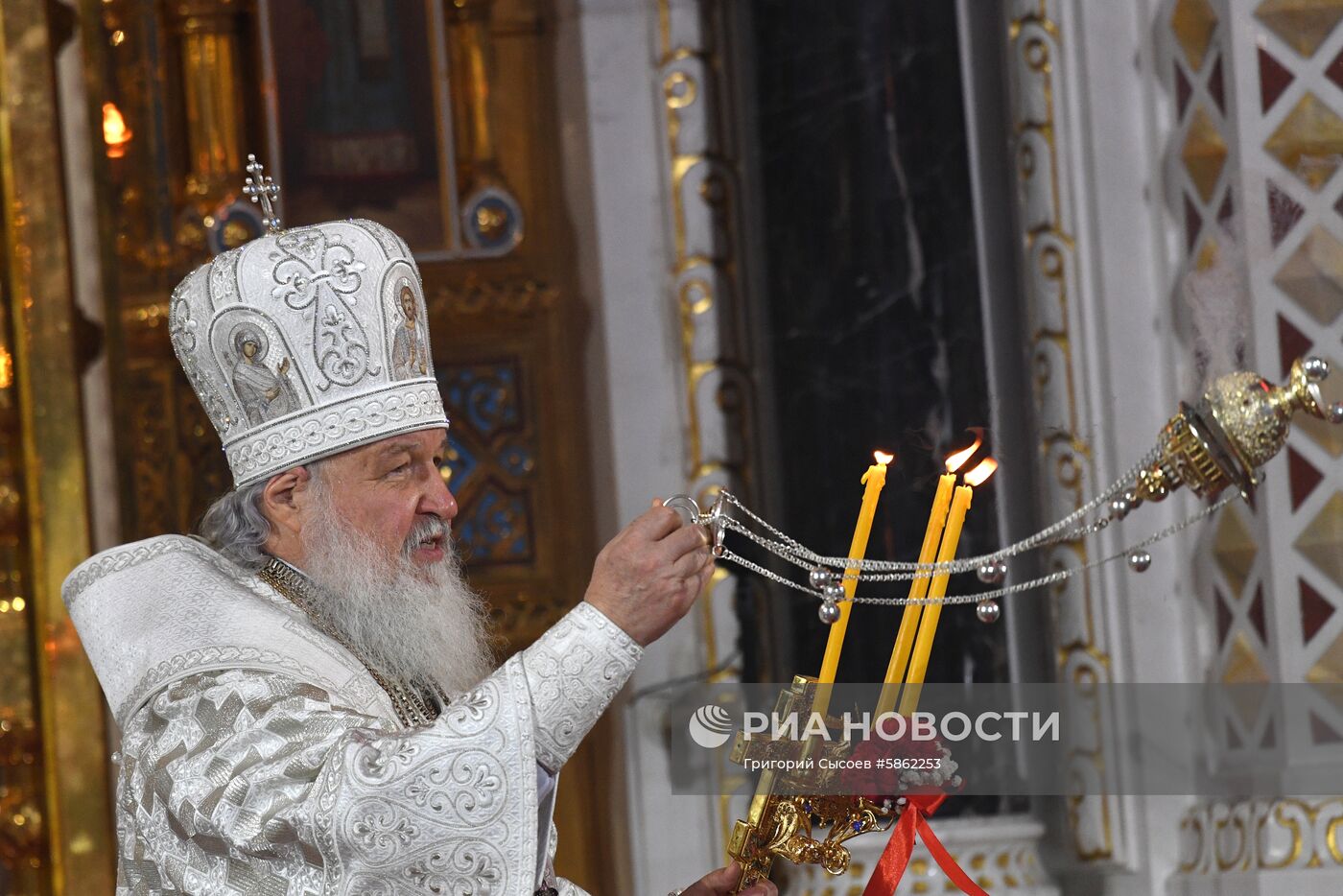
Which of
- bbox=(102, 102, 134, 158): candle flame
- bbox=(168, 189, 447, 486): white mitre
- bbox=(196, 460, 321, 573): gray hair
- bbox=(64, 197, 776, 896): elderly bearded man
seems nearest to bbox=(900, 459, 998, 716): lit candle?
bbox=(64, 197, 776, 896): elderly bearded man

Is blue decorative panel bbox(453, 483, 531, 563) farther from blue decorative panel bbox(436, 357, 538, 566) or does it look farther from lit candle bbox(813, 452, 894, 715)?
lit candle bbox(813, 452, 894, 715)

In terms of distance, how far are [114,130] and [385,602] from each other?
2138 mm

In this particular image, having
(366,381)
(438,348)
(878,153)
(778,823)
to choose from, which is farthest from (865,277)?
(778,823)

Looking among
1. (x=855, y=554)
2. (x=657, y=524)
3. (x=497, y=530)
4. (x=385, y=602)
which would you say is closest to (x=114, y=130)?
(x=497, y=530)

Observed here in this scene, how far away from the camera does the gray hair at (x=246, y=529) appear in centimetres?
290

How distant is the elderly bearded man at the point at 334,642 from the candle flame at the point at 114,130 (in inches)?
67.6

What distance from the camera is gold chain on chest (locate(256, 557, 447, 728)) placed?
9.21 feet

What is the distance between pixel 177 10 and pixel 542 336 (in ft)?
3.95

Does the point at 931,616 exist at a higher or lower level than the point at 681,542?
lower

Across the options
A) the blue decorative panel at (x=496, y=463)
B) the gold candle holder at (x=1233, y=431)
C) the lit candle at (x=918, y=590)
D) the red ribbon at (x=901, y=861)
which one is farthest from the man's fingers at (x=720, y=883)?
the blue decorative panel at (x=496, y=463)

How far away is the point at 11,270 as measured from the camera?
4.40 m

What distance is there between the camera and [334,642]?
109 inches

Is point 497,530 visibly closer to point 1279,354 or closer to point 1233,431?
point 1279,354

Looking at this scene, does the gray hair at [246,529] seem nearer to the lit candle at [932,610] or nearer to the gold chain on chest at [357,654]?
the gold chain on chest at [357,654]
